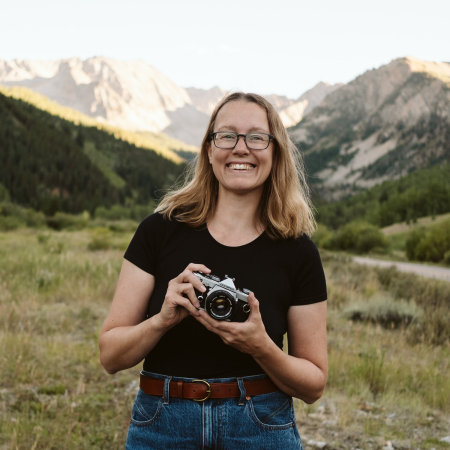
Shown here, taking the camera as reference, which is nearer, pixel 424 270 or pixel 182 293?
pixel 182 293

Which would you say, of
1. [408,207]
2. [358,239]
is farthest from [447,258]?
[408,207]

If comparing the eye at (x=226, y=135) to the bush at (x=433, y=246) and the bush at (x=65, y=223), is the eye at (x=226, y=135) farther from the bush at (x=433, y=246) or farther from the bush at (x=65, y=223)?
the bush at (x=65, y=223)

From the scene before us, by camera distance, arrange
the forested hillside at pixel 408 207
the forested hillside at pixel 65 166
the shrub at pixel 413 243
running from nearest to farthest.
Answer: the shrub at pixel 413 243, the forested hillside at pixel 408 207, the forested hillside at pixel 65 166

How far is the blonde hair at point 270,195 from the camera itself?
199 cm

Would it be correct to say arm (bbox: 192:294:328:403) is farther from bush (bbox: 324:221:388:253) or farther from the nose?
bush (bbox: 324:221:388:253)

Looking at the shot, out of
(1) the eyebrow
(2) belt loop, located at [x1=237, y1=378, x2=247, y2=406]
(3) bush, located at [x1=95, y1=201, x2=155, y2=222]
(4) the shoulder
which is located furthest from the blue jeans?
(3) bush, located at [x1=95, y1=201, x2=155, y2=222]

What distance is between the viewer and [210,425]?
1.71 m

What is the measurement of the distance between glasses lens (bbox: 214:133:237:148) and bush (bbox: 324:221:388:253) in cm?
3282

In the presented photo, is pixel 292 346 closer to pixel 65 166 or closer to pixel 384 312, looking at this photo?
pixel 384 312

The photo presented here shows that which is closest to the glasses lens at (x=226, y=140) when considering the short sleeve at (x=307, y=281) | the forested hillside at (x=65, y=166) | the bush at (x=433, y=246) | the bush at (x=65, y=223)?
the short sleeve at (x=307, y=281)

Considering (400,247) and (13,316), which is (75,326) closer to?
(13,316)

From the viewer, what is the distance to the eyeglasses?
1966 millimetres

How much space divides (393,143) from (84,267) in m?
184

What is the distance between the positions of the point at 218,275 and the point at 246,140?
0.64 meters
